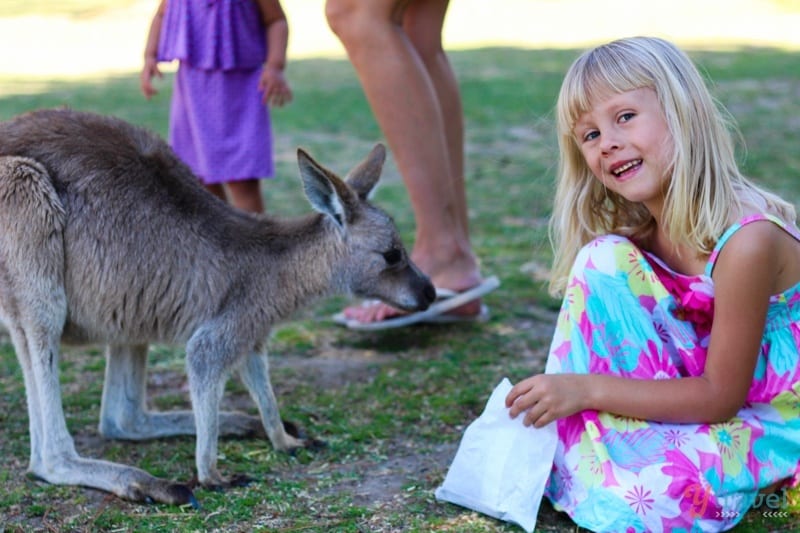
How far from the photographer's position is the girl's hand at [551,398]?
2.14 meters

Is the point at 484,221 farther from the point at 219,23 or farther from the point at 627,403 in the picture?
the point at 627,403

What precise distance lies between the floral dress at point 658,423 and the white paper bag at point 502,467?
6 centimetres

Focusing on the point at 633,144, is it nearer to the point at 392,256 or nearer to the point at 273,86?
the point at 392,256

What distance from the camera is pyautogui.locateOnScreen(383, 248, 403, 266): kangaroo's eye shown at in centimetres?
269

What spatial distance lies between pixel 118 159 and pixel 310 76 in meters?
6.03

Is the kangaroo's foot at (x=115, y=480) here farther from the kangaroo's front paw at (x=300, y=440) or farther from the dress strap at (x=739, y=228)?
the dress strap at (x=739, y=228)

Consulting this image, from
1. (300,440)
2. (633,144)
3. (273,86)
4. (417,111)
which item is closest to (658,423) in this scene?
(633,144)

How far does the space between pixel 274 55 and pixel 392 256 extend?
3.26 feet

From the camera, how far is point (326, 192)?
8.46 feet

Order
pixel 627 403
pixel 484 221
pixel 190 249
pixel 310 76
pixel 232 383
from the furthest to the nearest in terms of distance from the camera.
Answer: pixel 310 76, pixel 484 221, pixel 232 383, pixel 190 249, pixel 627 403

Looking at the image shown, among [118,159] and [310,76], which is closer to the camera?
[118,159]

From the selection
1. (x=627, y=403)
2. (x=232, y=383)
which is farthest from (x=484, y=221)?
(x=627, y=403)

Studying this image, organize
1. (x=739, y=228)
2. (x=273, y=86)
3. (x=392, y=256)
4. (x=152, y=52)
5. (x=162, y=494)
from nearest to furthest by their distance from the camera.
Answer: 1. (x=739, y=228)
2. (x=162, y=494)
3. (x=392, y=256)
4. (x=273, y=86)
5. (x=152, y=52)

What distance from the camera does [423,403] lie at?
2912 millimetres
